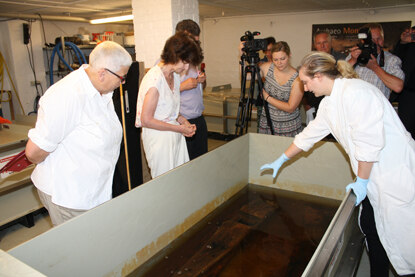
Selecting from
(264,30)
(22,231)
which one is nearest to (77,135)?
(22,231)

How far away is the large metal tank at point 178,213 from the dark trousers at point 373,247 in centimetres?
9

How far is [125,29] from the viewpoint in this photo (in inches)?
294

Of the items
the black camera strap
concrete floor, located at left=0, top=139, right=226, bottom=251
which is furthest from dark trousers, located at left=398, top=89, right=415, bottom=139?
concrete floor, located at left=0, top=139, right=226, bottom=251

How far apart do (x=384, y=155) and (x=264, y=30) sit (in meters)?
5.87

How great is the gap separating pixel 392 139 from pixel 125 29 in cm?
713

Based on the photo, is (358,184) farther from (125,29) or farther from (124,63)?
(125,29)

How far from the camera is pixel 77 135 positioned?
53.0 inches

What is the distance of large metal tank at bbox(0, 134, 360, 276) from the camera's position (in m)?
1.12

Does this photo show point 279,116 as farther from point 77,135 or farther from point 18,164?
point 18,164

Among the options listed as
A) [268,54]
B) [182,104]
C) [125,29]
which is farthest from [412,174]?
[125,29]

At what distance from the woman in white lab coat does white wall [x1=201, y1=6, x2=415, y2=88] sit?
505 cm

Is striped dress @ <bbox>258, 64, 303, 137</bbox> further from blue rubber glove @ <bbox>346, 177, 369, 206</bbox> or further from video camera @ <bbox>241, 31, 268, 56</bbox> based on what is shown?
blue rubber glove @ <bbox>346, 177, 369, 206</bbox>

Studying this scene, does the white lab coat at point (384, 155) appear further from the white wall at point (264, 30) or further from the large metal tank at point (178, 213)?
the white wall at point (264, 30)

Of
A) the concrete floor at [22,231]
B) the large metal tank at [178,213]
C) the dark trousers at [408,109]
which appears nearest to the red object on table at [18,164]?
the large metal tank at [178,213]
